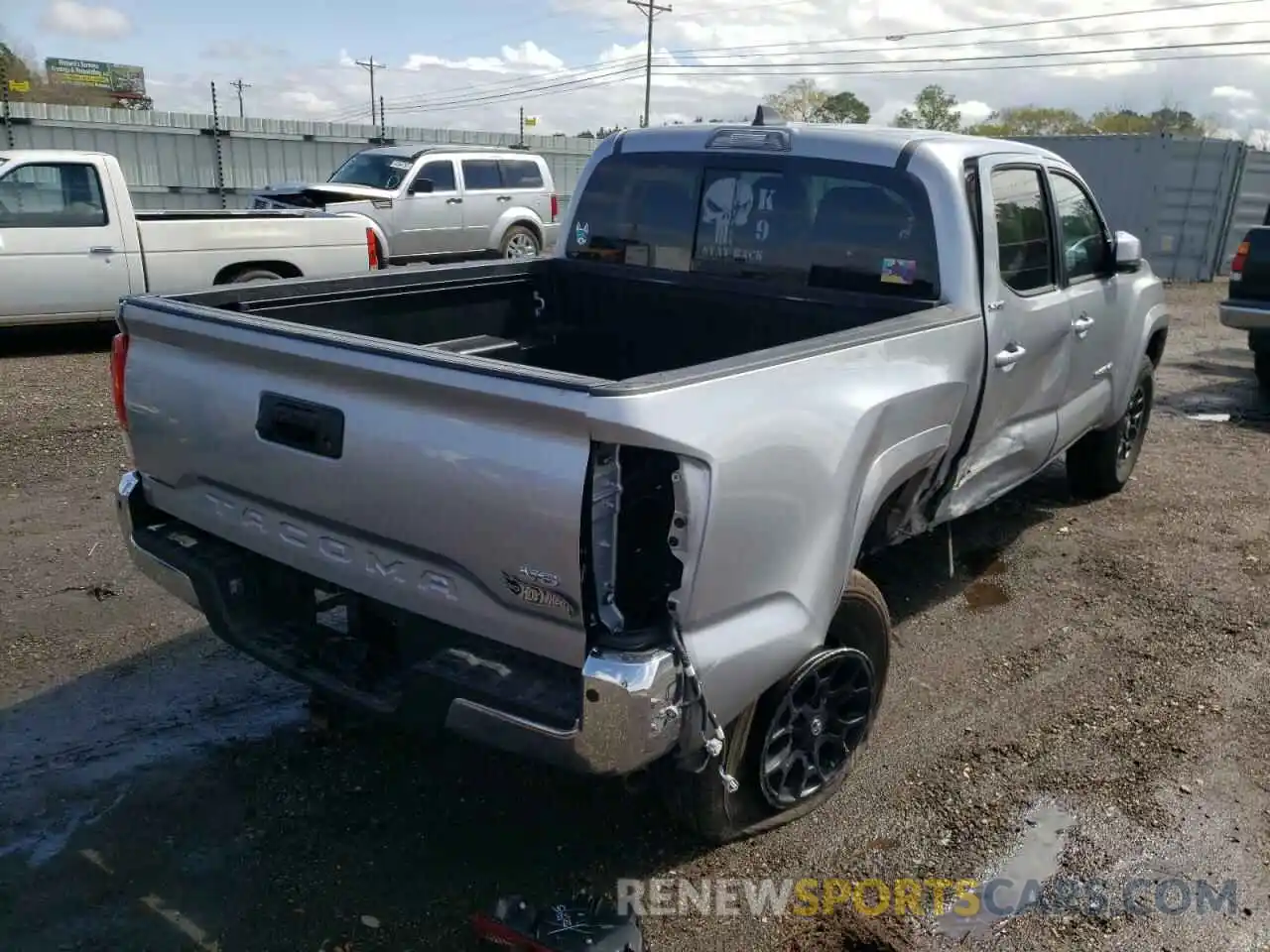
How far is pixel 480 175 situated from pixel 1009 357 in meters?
13.2

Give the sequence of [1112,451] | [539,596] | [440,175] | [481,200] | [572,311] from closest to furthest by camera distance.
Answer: [539,596], [572,311], [1112,451], [440,175], [481,200]

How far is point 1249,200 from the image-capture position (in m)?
19.6

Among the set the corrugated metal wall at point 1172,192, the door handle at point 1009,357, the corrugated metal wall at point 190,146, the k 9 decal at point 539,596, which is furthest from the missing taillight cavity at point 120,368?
the corrugated metal wall at point 1172,192

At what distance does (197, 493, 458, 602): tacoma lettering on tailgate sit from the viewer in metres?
2.65

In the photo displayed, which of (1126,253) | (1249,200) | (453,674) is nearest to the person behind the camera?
(453,674)

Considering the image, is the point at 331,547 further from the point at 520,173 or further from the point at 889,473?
the point at 520,173

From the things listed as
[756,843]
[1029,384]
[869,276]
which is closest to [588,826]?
[756,843]

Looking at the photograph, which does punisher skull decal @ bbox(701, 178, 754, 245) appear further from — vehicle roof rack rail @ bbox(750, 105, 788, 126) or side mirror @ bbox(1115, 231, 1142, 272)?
side mirror @ bbox(1115, 231, 1142, 272)

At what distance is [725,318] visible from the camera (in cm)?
416

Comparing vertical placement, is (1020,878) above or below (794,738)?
below

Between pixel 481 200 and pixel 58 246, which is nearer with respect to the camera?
pixel 58 246

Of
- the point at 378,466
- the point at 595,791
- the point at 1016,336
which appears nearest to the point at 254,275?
the point at 1016,336

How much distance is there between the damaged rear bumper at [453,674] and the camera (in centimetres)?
234

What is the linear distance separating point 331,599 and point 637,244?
226cm
